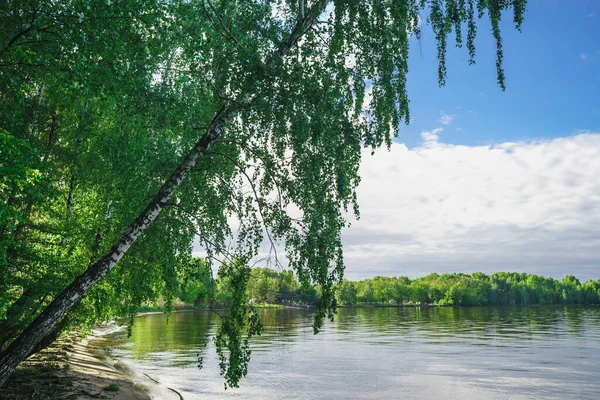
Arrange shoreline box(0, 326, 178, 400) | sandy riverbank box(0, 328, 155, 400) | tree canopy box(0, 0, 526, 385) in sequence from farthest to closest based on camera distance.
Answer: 1. shoreline box(0, 326, 178, 400)
2. sandy riverbank box(0, 328, 155, 400)
3. tree canopy box(0, 0, 526, 385)

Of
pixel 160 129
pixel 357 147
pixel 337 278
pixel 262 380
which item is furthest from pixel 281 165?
pixel 262 380

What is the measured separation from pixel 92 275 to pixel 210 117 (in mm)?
6091

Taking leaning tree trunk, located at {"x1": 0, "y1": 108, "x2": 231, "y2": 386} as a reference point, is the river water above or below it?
below

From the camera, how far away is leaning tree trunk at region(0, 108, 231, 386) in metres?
11.3

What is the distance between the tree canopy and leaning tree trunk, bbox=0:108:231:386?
3 cm

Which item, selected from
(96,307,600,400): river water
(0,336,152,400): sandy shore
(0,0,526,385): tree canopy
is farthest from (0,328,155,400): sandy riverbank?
(0,0,526,385): tree canopy

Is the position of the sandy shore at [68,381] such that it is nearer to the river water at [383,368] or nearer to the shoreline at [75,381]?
the shoreline at [75,381]

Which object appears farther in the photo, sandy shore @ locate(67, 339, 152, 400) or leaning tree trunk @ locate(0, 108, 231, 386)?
sandy shore @ locate(67, 339, 152, 400)

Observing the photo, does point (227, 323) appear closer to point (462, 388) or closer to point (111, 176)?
point (111, 176)

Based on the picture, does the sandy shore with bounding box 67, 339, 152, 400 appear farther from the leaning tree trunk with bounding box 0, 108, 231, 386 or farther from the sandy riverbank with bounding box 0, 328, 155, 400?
the leaning tree trunk with bounding box 0, 108, 231, 386

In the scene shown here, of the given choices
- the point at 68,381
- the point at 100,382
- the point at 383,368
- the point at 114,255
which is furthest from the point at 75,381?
the point at 383,368

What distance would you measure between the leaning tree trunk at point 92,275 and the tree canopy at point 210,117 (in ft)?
0.11

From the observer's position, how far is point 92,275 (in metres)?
11.6

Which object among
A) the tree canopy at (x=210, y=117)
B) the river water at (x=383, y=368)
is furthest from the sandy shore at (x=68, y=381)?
the tree canopy at (x=210, y=117)
